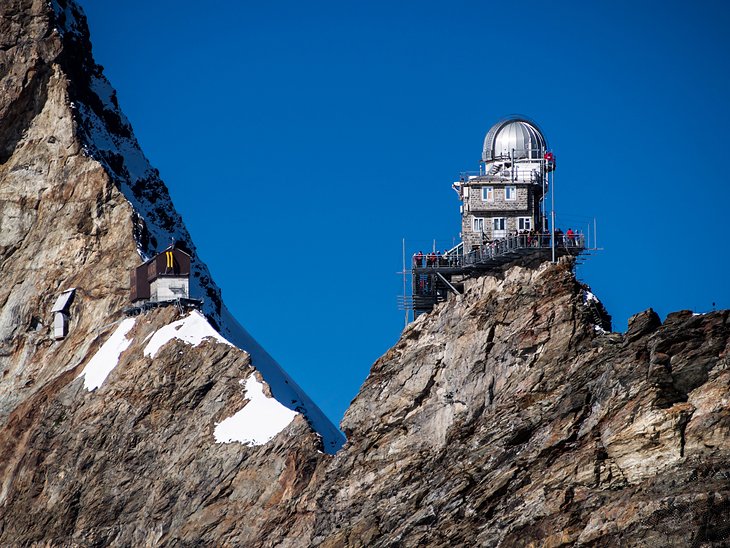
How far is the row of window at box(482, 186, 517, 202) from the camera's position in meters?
127

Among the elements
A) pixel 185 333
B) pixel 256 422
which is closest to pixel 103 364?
pixel 185 333

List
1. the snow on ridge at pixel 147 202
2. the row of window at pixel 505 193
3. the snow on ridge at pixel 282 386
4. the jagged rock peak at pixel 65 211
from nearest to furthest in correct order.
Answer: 1. the row of window at pixel 505 193
2. the snow on ridge at pixel 282 386
3. the jagged rock peak at pixel 65 211
4. the snow on ridge at pixel 147 202

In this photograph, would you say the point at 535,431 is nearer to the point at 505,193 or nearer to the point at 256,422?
the point at 505,193

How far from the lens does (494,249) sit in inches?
4867

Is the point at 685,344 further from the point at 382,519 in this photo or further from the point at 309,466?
the point at 309,466

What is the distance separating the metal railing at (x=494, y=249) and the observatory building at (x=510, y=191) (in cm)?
102

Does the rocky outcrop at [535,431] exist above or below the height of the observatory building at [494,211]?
below

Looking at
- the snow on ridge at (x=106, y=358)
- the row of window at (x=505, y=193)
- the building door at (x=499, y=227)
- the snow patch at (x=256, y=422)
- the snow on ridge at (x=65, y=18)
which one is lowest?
the snow patch at (x=256, y=422)

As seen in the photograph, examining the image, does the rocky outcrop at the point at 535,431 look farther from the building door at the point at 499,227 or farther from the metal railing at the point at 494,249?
Answer: the building door at the point at 499,227

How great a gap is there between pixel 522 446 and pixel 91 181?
54113 mm

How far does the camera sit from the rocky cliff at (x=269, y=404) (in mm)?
100562

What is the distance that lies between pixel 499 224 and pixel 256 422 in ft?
64.2

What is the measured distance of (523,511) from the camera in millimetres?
103188

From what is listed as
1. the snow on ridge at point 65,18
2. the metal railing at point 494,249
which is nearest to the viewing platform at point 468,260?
the metal railing at point 494,249
